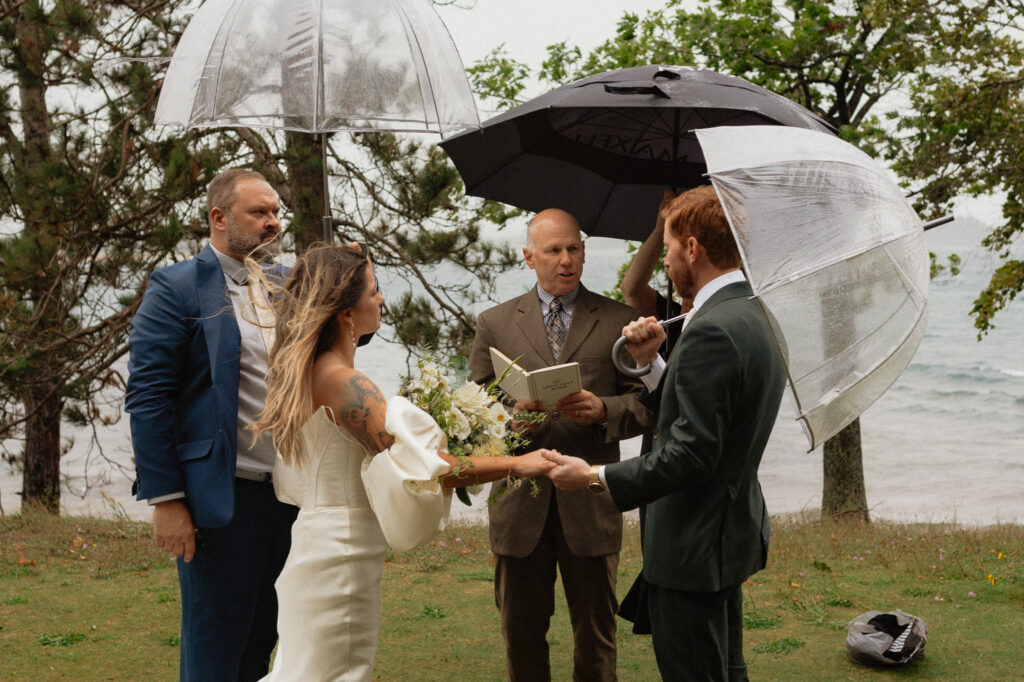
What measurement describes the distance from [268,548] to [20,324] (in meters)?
5.21

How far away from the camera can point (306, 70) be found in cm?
372

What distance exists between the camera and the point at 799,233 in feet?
9.19

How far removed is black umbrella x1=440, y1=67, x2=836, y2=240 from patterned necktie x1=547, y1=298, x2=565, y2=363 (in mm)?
617

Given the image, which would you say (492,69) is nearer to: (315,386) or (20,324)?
(20,324)

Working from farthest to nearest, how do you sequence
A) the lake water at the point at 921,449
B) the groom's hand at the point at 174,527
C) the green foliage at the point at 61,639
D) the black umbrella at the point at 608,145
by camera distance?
the lake water at the point at 921,449 → the green foliage at the point at 61,639 → the black umbrella at the point at 608,145 → the groom's hand at the point at 174,527

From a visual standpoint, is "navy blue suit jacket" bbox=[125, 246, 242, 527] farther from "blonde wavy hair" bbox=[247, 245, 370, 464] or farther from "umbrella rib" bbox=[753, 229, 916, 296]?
"umbrella rib" bbox=[753, 229, 916, 296]

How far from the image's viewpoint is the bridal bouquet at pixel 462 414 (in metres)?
3.10

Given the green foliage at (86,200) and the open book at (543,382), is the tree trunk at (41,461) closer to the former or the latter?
the green foliage at (86,200)

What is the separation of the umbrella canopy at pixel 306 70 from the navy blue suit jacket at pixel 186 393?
0.67 metres

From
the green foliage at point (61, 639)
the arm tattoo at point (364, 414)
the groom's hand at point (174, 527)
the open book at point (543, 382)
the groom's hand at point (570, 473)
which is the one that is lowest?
the green foliage at point (61, 639)

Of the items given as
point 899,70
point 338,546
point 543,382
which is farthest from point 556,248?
point 899,70

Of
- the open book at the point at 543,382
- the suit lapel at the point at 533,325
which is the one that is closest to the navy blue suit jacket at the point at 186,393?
the open book at the point at 543,382

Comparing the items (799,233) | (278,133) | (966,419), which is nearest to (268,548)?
(799,233)

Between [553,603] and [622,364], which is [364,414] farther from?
[553,603]
